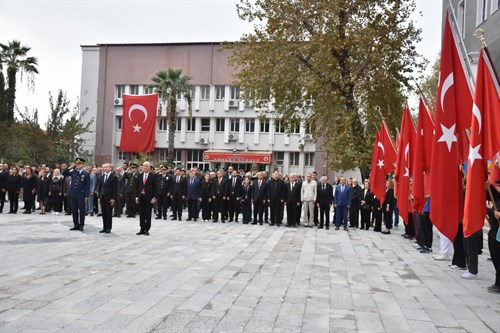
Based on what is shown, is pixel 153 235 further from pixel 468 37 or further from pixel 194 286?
pixel 468 37

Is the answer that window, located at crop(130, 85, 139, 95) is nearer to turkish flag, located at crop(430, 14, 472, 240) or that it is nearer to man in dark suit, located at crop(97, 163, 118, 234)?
man in dark suit, located at crop(97, 163, 118, 234)

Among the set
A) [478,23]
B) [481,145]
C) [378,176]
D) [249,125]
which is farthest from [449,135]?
[249,125]

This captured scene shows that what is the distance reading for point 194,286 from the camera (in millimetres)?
6773

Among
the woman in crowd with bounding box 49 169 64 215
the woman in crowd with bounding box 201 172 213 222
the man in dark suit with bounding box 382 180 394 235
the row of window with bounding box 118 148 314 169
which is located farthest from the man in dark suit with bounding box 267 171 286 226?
the row of window with bounding box 118 148 314 169

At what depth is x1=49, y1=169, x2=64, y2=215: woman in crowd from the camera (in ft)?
58.0

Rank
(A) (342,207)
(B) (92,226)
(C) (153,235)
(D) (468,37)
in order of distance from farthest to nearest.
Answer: (D) (468,37)
(A) (342,207)
(B) (92,226)
(C) (153,235)

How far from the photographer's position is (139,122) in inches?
1634

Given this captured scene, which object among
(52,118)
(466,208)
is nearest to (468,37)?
(466,208)

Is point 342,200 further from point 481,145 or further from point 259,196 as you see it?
point 481,145

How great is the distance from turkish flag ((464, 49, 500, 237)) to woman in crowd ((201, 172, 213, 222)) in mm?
12876

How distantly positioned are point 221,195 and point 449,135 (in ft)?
40.3

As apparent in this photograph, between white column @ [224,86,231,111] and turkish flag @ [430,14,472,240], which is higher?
white column @ [224,86,231,111]

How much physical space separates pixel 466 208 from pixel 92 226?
11099 mm

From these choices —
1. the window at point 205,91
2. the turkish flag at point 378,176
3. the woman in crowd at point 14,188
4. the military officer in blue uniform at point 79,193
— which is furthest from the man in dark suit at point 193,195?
the window at point 205,91
